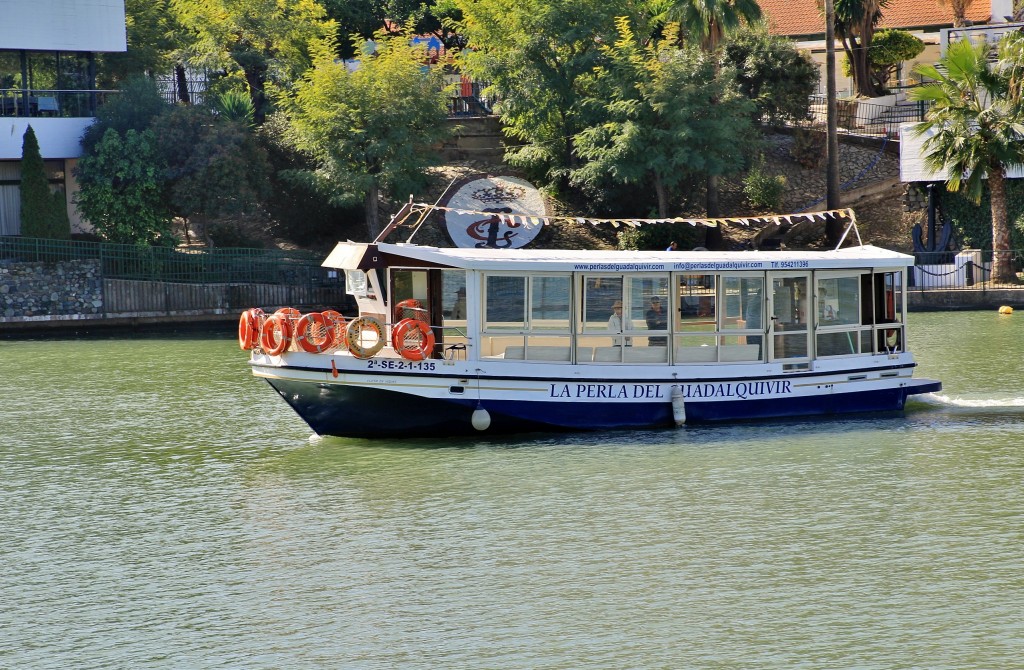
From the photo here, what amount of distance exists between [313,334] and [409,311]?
5.27 feet

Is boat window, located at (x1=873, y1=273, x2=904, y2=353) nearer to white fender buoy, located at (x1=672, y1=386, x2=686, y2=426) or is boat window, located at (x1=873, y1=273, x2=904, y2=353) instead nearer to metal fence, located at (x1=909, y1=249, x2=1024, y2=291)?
white fender buoy, located at (x1=672, y1=386, x2=686, y2=426)

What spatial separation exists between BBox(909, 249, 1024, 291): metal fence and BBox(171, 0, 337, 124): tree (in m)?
23.7

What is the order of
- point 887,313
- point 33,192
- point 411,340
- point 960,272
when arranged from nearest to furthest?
point 411,340 < point 887,313 < point 960,272 < point 33,192

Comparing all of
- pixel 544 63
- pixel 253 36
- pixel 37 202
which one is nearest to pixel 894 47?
pixel 544 63

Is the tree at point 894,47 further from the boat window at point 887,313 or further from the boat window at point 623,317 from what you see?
the boat window at point 623,317

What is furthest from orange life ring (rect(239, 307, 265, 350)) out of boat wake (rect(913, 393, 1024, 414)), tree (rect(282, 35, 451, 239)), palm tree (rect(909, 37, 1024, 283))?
palm tree (rect(909, 37, 1024, 283))

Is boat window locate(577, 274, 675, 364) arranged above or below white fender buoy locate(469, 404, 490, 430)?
above

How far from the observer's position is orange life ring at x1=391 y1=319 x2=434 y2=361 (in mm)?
19875

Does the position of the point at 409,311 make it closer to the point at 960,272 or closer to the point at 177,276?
the point at 177,276

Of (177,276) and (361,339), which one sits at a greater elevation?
(177,276)

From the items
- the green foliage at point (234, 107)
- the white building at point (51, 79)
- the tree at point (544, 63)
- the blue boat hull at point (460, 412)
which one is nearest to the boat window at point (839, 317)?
the blue boat hull at point (460, 412)

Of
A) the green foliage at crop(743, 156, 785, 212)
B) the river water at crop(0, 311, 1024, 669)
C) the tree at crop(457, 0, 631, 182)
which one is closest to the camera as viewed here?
the river water at crop(0, 311, 1024, 669)

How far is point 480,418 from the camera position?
2034 cm

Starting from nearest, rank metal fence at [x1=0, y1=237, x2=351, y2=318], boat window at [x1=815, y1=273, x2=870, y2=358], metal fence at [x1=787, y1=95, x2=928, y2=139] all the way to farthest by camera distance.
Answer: boat window at [x1=815, y1=273, x2=870, y2=358] → metal fence at [x1=0, y1=237, x2=351, y2=318] → metal fence at [x1=787, y1=95, x2=928, y2=139]
